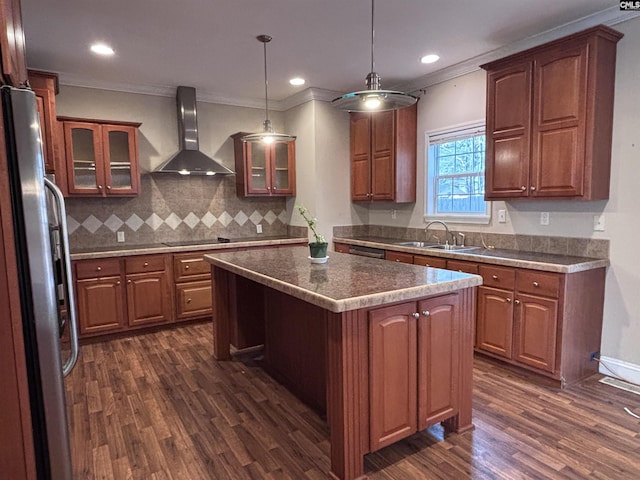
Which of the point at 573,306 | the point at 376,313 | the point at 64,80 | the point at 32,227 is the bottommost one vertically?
the point at 573,306

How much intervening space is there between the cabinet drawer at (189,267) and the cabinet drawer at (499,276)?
2769 mm

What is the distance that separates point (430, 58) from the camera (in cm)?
381

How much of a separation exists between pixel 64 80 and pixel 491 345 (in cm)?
480

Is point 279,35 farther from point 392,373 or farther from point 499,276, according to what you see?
point 392,373

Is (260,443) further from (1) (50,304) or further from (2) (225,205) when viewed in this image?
(2) (225,205)

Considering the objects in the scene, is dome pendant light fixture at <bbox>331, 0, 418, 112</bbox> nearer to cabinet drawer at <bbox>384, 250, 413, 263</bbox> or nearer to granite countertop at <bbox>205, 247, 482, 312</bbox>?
granite countertop at <bbox>205, 247, 482, 312</bbox>

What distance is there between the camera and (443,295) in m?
2.17

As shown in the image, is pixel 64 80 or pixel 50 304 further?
pixel 64 80

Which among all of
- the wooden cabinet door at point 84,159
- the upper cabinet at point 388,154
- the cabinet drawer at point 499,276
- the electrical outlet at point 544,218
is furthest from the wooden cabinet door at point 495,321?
the wooden cabinet door at point 84,159

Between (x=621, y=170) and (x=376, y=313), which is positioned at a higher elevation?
(x=621, y=170)

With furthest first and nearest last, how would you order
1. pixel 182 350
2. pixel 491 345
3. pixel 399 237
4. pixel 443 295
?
1. pixel 399 237
2. pixel 182 350
3. pixel 491 345
4. pixel 443 295

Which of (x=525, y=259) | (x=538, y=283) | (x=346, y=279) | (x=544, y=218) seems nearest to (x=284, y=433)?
(x=346, y=279)

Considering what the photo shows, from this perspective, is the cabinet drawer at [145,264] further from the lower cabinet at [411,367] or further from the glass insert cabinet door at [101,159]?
the lower cabinet at [411,367]

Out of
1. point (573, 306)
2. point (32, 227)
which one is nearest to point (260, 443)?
point (32, 227)
